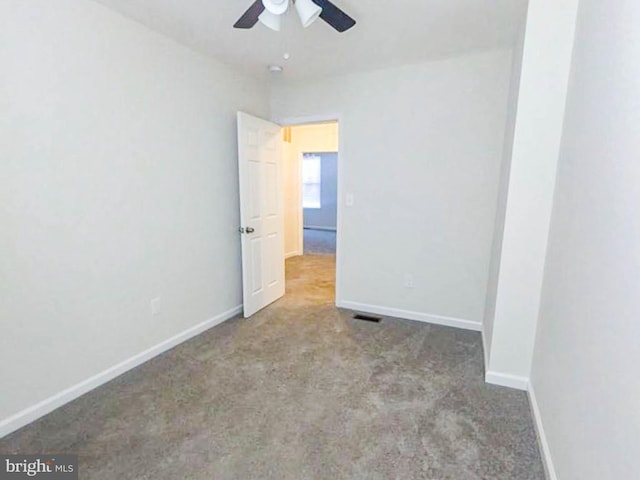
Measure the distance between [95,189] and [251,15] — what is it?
1384 millimetres

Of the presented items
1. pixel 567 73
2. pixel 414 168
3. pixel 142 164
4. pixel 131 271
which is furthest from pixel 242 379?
pixel 567 73

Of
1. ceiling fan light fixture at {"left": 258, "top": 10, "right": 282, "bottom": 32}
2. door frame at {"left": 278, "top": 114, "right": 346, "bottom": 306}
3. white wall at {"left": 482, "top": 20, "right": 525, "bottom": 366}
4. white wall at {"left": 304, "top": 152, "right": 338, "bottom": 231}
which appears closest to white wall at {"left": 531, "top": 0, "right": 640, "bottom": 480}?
white wall at {"left": 482, "top": 20, "right": 525, "bottom": 366}

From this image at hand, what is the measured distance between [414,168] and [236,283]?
2.05 metres

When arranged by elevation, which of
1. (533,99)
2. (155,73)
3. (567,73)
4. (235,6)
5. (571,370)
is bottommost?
(571,370)

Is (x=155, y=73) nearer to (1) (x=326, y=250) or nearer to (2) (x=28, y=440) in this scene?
(2) (x=28, y=440)

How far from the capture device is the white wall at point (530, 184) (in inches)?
71.8

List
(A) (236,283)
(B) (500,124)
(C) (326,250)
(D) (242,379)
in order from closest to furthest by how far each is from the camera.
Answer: (D) (242,379) < (B) (500,124) < (A) (236,283) < (C) (326,250)

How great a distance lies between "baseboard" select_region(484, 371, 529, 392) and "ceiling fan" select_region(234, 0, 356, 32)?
2318 millimetres

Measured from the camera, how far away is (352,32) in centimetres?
236

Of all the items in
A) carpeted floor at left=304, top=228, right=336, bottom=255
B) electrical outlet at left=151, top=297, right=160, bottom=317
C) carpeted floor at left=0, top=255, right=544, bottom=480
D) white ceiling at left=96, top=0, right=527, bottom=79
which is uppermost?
white ceiling at left=96, top=0, right=527, bottom=79

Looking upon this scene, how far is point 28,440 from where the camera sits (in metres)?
1.70

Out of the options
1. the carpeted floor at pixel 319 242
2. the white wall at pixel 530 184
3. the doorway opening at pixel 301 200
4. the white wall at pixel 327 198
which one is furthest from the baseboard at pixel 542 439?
the white wall at pixel 327 198

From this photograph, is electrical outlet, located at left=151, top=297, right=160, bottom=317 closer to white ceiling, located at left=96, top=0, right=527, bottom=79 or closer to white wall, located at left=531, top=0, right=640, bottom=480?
white ceiling, located at left=96, top=0, right=527, bottom=79

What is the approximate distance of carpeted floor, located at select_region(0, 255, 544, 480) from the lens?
1.56m
